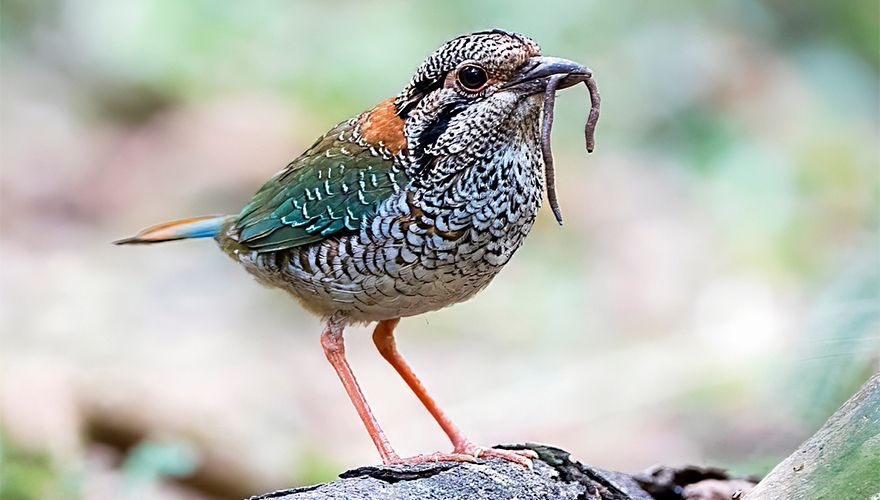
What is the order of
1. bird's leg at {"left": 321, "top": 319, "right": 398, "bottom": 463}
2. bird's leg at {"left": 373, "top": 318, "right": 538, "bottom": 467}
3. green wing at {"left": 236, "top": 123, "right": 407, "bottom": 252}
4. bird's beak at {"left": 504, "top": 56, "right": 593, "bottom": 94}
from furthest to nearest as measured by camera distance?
1. bird's leg at {"left": 321, "top": 319, "right": 398, "bottom": 463}
2. green wing at {"left": 236, "top": 123, "right": 407, "bottom": 252}
3. bird's leg at {"left": 373, "top": 318, "right": 538, "bottom": 467}
4. bird's beak at {"left": 504, "top": 56, "right": 593, "bottom": 94}

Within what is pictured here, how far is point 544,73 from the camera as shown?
143 inches

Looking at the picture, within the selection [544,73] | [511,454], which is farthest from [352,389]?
[544,73]

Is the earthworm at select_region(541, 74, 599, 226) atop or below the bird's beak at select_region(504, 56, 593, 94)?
below

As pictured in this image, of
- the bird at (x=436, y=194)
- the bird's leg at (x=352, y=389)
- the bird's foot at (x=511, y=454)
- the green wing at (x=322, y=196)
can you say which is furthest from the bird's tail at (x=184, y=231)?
the bird's foot at (x=511, y=454)

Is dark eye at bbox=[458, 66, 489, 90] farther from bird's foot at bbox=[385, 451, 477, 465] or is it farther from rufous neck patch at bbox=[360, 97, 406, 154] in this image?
bird's foot at bbox=[385, 451, 477, 465]

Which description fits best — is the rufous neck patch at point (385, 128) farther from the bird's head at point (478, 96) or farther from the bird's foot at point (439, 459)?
the bird's foot at point (439, 459)

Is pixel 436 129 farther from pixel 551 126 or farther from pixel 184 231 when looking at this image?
pixel 184 231

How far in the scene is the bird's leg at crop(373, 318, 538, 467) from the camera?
12.2 feet

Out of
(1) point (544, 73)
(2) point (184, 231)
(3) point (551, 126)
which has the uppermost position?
(2) point (184, 231)

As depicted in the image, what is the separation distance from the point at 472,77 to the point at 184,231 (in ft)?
5.20

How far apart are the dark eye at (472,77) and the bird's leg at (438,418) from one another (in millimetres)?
1016

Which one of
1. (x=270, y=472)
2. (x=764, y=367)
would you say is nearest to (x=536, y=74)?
(x=270, y=472)

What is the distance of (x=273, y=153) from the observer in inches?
396

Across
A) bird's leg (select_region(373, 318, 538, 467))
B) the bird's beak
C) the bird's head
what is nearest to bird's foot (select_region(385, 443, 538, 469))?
bird's leg (select_region(373, 318, 538, 467))
